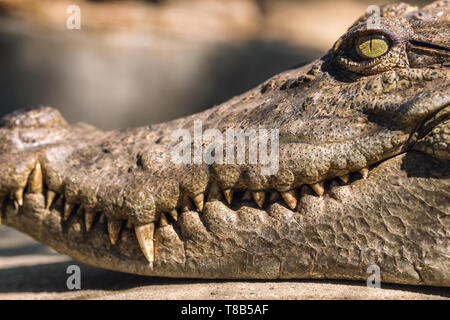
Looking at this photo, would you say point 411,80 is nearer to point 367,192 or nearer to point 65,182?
point 367,192

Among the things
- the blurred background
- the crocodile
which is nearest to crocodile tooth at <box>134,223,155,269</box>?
the crocodile

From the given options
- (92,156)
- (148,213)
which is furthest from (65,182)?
(148,213)

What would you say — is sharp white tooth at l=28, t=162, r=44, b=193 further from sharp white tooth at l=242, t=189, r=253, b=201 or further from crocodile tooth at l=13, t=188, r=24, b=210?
sharp white tooth at l=242, t=189, r=253, b=201

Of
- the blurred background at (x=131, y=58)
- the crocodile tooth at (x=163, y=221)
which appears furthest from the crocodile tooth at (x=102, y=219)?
the blurred background at (x=131, y=58)

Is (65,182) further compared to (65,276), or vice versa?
(65,276)

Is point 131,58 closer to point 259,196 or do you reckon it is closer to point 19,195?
point 19,195
